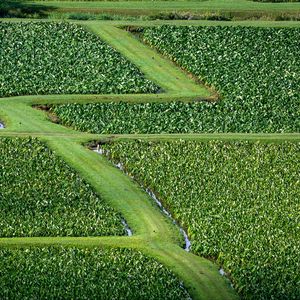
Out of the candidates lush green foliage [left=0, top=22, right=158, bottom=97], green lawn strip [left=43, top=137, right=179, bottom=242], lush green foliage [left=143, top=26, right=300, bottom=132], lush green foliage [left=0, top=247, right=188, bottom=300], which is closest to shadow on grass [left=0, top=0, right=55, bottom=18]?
lush green foliage [left=0, top=22, right=158, bottom=97]

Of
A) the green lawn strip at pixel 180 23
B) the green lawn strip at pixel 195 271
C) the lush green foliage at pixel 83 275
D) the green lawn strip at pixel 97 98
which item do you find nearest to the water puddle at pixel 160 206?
the green lawn strip at pixel 195 271

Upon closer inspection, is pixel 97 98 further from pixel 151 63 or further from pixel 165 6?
pixel 165 6

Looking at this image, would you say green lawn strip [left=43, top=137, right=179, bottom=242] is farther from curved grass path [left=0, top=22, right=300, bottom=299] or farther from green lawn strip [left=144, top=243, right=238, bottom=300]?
green lawn strip [left=144, top=243, right=238, bottom=300]

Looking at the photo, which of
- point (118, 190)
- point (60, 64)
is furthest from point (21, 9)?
point (118, 190)

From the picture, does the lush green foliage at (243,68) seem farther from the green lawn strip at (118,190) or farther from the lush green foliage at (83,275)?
the lush green foliage at (83,275)

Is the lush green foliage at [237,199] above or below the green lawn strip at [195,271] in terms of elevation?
above

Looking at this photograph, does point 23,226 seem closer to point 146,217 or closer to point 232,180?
point 146,217
